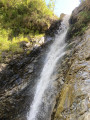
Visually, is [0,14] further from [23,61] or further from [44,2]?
[23,61]

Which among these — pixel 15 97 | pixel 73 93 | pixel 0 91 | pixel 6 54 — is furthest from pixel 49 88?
pixel 6 54

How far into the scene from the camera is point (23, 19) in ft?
32.3

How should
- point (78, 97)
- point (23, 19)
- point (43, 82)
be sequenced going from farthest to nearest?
1. point (23, 19)
2. point (43, 82)
3. point (78, 97)

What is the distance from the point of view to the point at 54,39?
390 inches

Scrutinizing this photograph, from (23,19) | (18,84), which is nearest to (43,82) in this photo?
(18,84)

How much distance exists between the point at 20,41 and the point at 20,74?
2.88m

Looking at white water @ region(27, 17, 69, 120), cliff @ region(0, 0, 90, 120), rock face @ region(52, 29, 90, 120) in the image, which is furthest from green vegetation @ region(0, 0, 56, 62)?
rock face @ region(52, 29, 90, 120)

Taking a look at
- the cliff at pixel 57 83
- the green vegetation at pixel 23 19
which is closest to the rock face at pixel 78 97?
the cliff at pixel 57 83

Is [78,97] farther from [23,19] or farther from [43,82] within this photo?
[23,19]

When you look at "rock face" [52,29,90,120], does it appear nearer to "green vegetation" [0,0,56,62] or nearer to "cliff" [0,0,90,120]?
"cliff" [0,0,90,120]

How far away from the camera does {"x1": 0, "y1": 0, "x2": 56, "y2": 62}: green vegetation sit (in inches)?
353

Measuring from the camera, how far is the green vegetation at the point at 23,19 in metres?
8.96

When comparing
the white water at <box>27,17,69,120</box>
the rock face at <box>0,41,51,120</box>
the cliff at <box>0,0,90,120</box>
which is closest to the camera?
the cliff at <box>0,0,90,120</box>

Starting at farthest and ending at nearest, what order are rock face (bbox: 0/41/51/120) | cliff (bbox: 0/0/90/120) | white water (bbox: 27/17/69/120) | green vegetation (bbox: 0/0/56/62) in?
1. green vegetation (bbox: 0/0/56/62)
2. rock face (bbox: 0/41/51/120)
3. white water (bbox: 27/17/69/120)
4. cliff (bbox: 0/0/90/120)
